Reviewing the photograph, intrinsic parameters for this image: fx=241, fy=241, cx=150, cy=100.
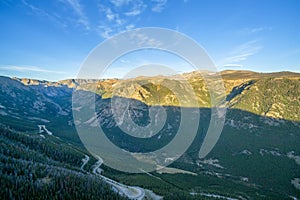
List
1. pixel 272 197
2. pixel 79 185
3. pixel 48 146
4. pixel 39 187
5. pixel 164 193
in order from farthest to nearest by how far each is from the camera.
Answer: pixel 48 146, pixel 272 197, pixel 164 193, pixel 79 185, pixel 39 187

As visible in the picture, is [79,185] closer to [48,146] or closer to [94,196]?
[94,196]

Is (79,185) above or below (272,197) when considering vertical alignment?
above

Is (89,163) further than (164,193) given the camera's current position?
Yes

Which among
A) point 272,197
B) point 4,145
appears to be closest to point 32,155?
point 4,145

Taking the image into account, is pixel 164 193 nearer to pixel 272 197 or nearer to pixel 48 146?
pixel 272 197

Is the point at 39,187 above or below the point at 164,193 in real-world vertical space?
above

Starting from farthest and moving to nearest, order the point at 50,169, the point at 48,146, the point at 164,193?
the point at 48,146
the point at 164,193
the point at 50,169

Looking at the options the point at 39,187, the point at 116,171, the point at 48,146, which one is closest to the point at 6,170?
the point at 39,187

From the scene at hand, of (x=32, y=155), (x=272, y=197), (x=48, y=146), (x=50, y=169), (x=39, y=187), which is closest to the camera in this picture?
(x=39, y=187)

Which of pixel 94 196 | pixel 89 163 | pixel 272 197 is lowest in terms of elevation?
pixel 272 197
